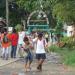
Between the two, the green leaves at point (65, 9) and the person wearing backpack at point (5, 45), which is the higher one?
the green leaves at point (65, 9)

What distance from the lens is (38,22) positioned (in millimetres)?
61156

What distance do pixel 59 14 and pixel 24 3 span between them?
5.12 metres

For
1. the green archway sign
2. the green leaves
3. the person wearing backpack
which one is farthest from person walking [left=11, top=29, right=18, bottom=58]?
the green archway sign

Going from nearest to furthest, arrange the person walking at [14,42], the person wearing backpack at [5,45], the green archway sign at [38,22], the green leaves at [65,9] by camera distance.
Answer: the person wearing backpack at [5,45], the person walking at [14,42], the green leaves at [65,9], the green archway sign at [38,22]

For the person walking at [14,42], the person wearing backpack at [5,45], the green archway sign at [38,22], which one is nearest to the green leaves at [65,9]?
the person walking at [14,42]

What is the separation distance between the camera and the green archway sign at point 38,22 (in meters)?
56.2

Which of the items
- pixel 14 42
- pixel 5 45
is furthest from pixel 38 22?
pixel 5 45

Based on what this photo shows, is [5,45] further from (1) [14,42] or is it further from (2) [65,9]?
(2) [65,9]

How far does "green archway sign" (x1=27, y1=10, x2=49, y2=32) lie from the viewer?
184 ft

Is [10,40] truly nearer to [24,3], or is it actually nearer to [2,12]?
[24,3]

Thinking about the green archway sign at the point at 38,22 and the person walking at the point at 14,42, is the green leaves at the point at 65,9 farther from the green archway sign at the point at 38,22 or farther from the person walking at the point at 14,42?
the green archway sign at the point at 38,22

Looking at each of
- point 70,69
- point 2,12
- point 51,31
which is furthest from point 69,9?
point 2,12

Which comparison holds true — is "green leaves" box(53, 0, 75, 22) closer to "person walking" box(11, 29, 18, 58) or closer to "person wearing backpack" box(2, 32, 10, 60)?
"person walking" box(11, 29, 18, 58)

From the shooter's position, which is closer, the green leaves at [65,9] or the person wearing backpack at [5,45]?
the person wearing backpack at [5,45]
